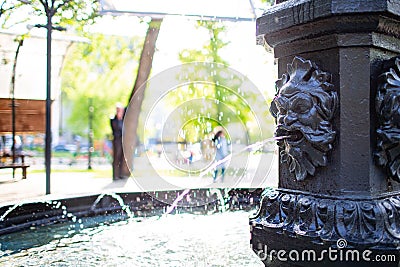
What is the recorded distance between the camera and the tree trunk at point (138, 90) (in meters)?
14.1

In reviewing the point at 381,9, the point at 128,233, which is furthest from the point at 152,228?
the point at 381,9

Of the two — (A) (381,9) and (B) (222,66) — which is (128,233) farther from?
(B) (222,66)

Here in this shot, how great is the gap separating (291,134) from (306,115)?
0.52ft

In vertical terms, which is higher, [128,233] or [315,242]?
[315,242]

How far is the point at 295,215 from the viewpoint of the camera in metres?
2.69

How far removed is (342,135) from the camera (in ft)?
8.58

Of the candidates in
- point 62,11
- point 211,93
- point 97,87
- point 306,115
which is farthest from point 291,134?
point 97,87

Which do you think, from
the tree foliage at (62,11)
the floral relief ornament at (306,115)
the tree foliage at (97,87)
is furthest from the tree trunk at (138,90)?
the floral relief ornament at (306,115)

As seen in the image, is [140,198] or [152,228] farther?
[140,198]

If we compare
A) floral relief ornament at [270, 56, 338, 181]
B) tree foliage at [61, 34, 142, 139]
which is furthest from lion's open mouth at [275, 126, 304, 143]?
tree foliage at [61, 34, 142, 139]

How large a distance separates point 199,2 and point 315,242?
968cm

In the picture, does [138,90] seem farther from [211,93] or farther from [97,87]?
[97,87]

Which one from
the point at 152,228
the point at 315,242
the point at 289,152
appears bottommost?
the point at 152,228

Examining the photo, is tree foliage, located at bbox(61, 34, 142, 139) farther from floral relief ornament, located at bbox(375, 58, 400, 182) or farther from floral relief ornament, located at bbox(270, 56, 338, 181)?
floral relief ornament, located at bbox(375, 58, 400, 182)
